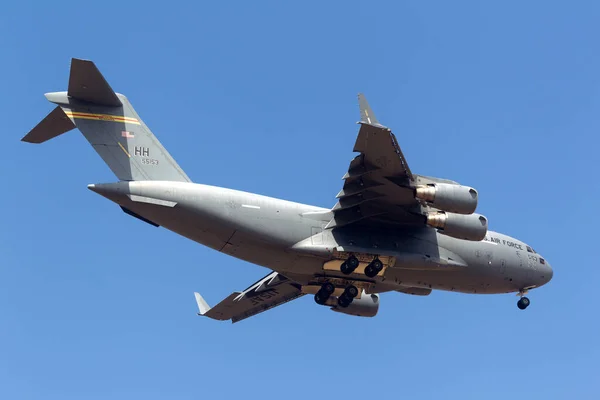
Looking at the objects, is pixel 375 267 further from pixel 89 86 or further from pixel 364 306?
pixel 89 86

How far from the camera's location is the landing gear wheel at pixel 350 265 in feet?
64.3

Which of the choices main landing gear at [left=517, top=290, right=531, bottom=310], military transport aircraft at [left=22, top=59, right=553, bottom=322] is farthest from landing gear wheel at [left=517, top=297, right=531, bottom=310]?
military transport aircraft at [left=22, top=59, right=553, bottom=322]

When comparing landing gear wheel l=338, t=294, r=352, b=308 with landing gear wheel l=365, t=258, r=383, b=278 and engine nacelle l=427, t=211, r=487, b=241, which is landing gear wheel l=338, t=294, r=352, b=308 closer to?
landing gear wheel l=365, t=258, r=383, b=278

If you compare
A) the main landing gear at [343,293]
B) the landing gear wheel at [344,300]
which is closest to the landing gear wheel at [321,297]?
the main landing gear at [343,293]

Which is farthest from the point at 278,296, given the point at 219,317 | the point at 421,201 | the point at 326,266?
the point at 421,201

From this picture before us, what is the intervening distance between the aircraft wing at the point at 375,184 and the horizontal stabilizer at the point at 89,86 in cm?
491

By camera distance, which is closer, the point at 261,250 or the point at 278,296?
the point at 261,250

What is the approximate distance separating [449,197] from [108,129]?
681cm

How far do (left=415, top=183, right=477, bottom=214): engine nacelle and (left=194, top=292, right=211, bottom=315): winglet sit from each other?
7.78m

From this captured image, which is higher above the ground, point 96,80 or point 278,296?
point 96,80

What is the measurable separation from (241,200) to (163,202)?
1574mm

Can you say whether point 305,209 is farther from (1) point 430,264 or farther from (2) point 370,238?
(1) point 430,264

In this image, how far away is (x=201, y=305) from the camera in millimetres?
24359

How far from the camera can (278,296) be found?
933 inches
